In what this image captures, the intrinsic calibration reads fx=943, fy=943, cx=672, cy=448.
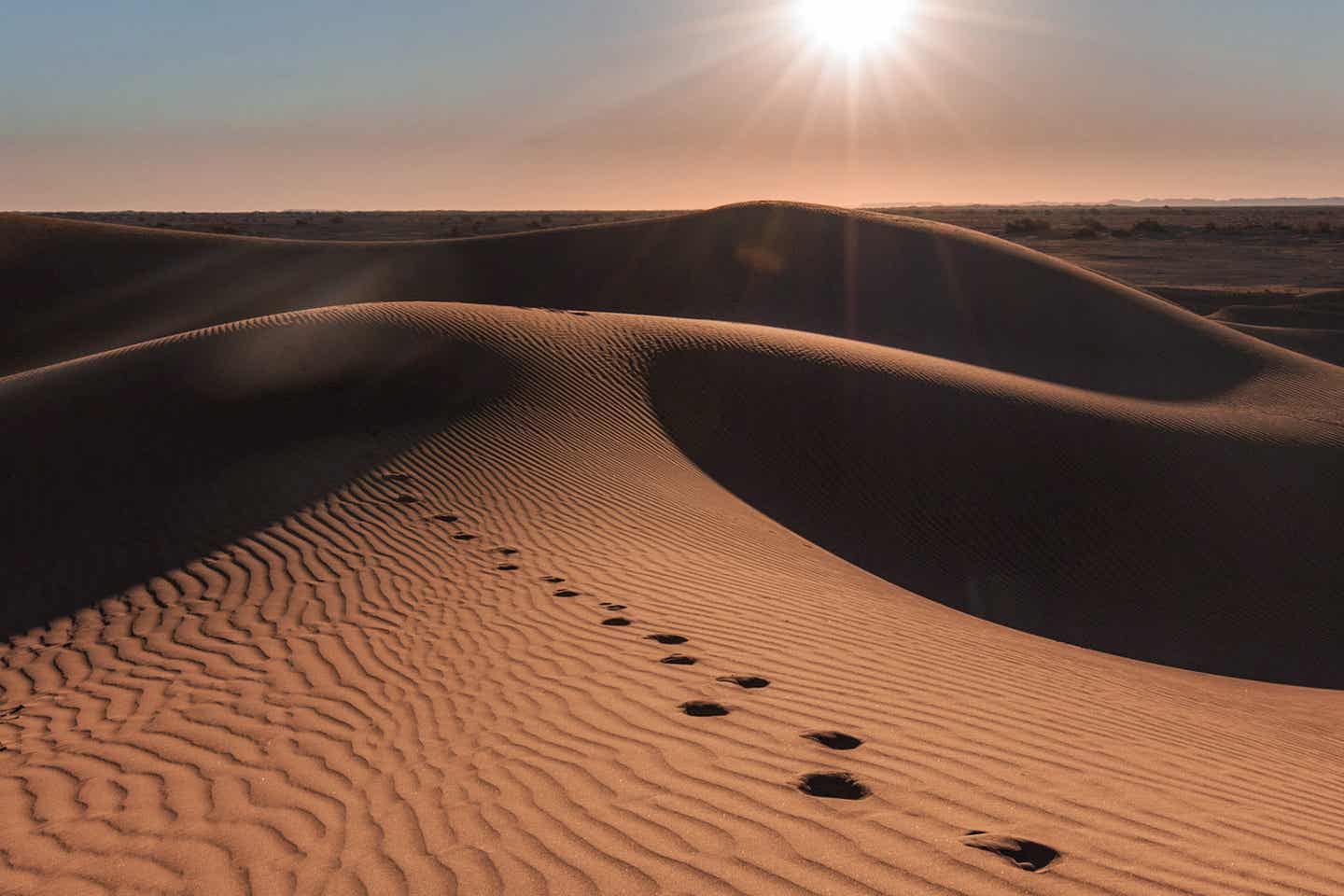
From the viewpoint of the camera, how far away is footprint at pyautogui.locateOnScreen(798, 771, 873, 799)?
3.93 m

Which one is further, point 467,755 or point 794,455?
point 794,455

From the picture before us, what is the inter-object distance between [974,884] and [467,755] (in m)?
2.48

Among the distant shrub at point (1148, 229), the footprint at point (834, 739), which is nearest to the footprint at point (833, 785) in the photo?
the footprint at point (834, 739)

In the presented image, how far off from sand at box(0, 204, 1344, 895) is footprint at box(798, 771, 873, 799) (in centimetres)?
2

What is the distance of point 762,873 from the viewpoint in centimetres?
326

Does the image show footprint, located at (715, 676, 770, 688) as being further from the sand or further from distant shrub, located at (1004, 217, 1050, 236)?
distant shrub, located at (1004, 217, 1050, 236)

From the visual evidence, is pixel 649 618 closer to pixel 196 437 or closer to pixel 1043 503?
pixel 196 437

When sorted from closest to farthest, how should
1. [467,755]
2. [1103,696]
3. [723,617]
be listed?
[467,755] → [1103,696] → [723,617]

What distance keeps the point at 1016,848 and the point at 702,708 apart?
1.93 meters

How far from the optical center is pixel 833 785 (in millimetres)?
4016

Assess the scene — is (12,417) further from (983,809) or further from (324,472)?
(983,809)

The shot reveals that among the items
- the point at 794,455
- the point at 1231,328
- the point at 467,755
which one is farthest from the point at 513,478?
the point at 1231,328

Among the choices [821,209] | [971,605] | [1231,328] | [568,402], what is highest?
[821,209]

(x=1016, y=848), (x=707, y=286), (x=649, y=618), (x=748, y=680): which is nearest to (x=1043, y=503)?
(x=649, y=618)
